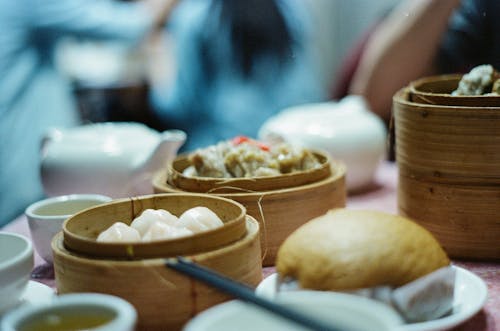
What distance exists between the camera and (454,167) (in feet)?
4.30

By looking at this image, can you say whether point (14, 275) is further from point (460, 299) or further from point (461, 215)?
point (461, 215)

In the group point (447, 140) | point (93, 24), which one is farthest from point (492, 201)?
point (93, 24)

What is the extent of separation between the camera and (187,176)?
4.71 feet

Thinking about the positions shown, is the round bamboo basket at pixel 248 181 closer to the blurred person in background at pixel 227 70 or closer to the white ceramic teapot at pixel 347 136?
the white ceramic teapot at pixel 347 136

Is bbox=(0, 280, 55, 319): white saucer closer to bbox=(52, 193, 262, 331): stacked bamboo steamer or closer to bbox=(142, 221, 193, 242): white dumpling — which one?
bbox=(52, 193, 262, 331): stacked bamboo steamer

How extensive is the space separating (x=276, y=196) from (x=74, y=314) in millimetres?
612

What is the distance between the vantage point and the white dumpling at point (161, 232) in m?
1.04

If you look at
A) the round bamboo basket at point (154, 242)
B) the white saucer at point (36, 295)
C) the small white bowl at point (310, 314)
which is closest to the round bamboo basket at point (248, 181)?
the round bamboo basket at point (154, 242)

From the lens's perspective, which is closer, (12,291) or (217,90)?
(12,291)

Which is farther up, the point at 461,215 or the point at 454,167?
the point at 454,167

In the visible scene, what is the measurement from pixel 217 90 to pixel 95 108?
2.62 feet

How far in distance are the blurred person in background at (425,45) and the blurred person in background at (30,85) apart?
1624 millimetres

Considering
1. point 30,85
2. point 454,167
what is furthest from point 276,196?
point 30,85

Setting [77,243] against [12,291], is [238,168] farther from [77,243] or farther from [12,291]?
[12,291]
